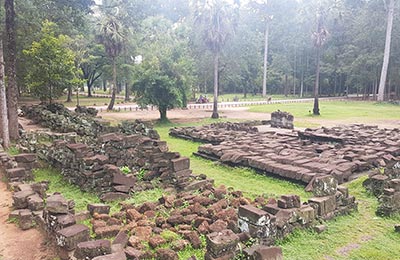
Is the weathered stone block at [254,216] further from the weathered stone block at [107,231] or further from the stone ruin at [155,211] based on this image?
the weathered stone block at [107,231]

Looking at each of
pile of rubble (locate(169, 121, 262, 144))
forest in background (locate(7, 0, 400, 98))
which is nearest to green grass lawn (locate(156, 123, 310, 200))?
pile of rubble (locate(169, 121, 262, 144))

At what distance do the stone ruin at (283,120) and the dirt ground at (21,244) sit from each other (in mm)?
18715

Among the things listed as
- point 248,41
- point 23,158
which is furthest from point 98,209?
point 248,41

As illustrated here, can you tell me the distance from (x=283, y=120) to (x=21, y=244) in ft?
63.5

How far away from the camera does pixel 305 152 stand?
12.9m

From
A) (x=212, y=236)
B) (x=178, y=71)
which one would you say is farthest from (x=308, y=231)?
(x=178, y=71)

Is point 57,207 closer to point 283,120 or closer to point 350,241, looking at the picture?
point 350,241

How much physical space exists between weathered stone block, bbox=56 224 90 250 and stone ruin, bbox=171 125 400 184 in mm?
6737

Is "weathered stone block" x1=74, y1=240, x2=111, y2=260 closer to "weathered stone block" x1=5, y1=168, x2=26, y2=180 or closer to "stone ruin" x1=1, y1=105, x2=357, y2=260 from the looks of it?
"stone ruin" x1=1, y1=105, x2=357, y2=260

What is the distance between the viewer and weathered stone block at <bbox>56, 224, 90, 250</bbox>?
16.0ft

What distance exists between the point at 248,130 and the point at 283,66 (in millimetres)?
39048

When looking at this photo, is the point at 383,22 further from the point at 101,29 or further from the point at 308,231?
the point at 308,231

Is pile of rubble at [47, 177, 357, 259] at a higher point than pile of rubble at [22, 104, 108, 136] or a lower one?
lower

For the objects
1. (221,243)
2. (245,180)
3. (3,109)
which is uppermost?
(3,109)
